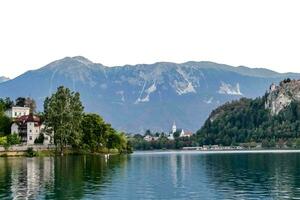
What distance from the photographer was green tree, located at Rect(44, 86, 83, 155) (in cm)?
16900

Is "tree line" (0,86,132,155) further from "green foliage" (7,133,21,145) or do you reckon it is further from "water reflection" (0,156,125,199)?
"water reflection" (0,156,125,199)

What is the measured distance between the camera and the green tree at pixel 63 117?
554ft

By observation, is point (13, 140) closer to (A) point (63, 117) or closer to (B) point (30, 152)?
(B) point (30, 152)

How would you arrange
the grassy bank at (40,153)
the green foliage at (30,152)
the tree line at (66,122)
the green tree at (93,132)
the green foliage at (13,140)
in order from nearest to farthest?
the grassy bank at (40,153) → the green foliage at (30,152) → the tree line at (66,122) → the green foliage at (13,140) → the green tree at (93,132)

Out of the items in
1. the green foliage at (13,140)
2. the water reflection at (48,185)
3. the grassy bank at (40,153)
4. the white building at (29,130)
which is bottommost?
the water reflection at (48,185)

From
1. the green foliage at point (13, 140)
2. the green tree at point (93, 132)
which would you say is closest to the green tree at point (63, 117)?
the green tree at point (93, 132)

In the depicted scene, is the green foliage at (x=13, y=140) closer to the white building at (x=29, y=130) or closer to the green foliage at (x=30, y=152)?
the green foliage at (x=30, y=152)

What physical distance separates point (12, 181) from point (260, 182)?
31.9 meters

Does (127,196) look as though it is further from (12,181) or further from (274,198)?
(12,181)

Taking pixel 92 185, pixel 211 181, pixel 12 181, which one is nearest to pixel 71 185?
pixel 92 185

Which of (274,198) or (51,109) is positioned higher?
(51,109)

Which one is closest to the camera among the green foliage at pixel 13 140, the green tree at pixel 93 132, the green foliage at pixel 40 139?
the green foliage at pixel 13 140

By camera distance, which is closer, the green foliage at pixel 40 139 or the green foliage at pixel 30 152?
the green foliage at pixel 30 152

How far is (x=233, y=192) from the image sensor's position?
61.0m
